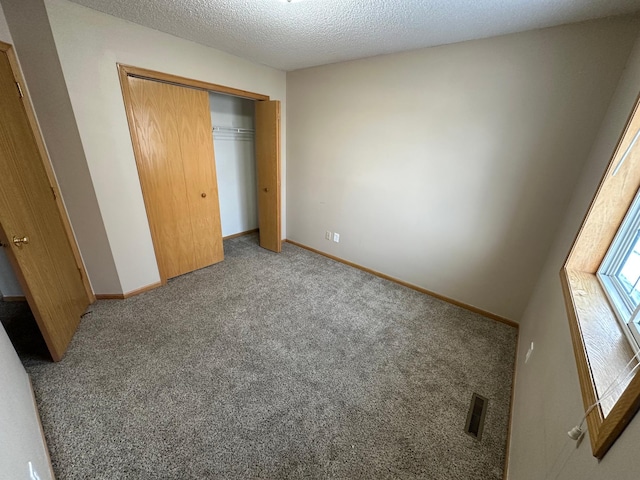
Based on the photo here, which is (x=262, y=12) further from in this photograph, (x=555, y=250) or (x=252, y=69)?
(x=555, y=250)

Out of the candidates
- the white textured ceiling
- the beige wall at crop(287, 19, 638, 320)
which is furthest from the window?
the white textured ceiling

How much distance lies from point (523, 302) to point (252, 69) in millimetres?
3659

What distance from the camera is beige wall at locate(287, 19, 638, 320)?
5.84 ft

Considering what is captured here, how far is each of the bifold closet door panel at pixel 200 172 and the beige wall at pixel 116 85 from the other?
28 centimetres

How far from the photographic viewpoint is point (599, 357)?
87cm

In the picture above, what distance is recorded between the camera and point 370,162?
284cm

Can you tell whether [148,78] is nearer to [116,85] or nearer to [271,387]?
[116,85]

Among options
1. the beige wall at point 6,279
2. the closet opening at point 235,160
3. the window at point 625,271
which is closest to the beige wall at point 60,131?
the beige wall at point 6,279

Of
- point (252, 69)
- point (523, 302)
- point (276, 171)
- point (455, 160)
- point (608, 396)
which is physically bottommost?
point (523, 302)

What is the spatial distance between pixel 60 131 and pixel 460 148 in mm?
3222

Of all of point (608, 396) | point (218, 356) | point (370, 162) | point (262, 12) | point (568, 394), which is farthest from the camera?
point (370, 162)

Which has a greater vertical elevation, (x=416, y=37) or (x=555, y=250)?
(x=416, y=37)

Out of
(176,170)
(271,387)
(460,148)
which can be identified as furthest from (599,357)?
(176,170)

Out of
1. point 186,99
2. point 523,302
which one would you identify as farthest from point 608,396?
point 186,99
